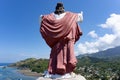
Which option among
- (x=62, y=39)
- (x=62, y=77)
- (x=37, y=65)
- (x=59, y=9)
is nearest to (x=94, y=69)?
(x=37, y=65)

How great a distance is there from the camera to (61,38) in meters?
7.82

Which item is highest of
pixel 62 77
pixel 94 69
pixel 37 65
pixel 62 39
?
pixel 37 65

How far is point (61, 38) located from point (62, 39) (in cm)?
3

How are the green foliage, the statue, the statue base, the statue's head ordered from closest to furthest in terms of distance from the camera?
the statue base, the statue, the statue's head, the green foliage

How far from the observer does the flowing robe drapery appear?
764cm

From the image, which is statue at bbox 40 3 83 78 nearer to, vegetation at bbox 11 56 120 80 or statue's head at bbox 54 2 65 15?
statue's head at bbox 54 2 65 15

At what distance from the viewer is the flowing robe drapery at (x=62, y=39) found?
7645 mm

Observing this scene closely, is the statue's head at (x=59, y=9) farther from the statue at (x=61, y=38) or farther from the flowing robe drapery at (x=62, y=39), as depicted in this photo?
the flowing robe drapery at (x=62, y=39)

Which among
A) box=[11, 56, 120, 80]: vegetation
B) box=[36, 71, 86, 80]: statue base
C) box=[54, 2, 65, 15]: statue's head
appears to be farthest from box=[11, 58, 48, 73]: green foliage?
box=[36, 71, 86, 80]: statue base

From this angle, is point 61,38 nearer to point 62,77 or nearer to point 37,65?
point 62,77

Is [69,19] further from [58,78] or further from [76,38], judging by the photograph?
[58,78]

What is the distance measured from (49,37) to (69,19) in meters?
0.66

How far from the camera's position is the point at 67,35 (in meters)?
7.80

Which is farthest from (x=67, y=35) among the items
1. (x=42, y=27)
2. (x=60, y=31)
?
(x=42, y=27)
